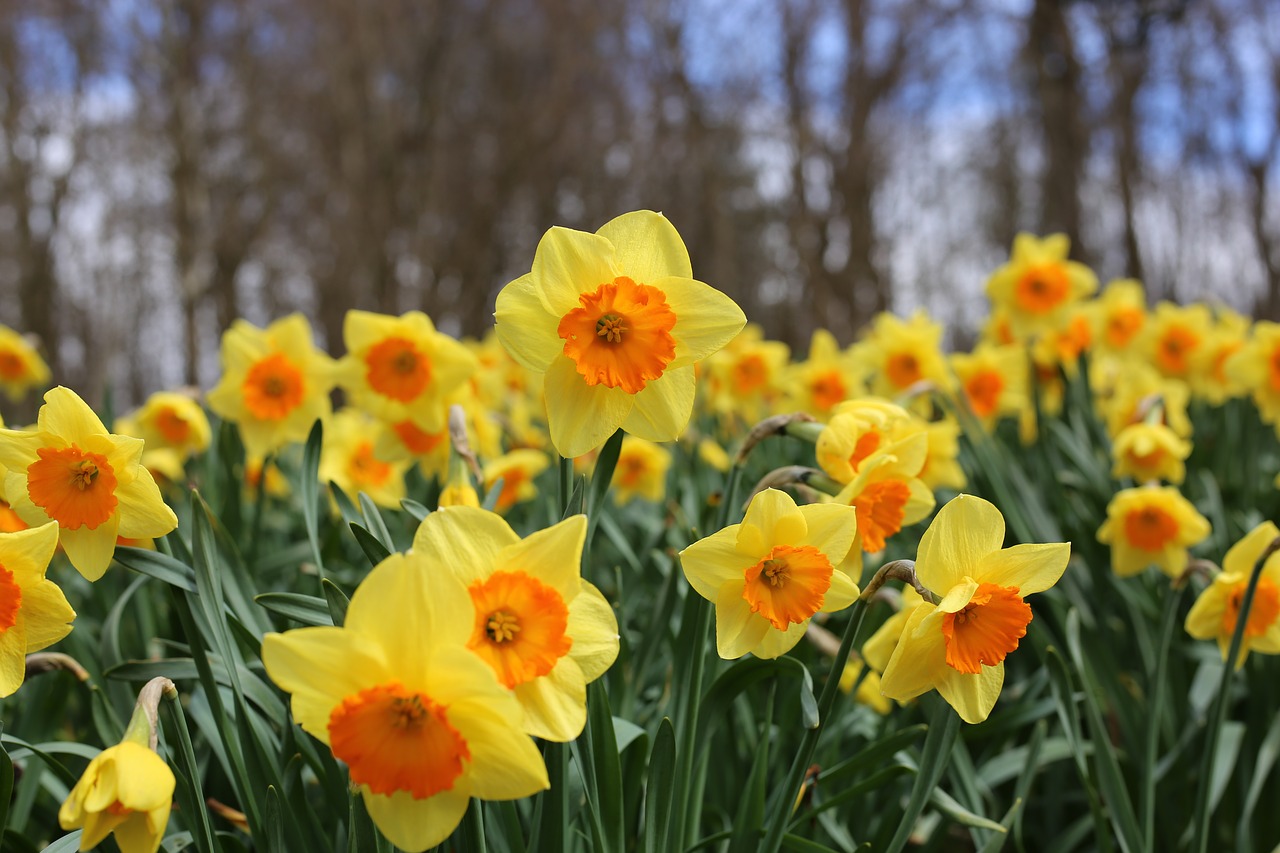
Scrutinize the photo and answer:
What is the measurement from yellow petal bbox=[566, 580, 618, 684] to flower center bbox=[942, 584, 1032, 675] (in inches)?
13.6

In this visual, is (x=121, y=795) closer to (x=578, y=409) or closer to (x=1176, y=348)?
(x=578, y=409)

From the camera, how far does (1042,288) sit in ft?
10.4

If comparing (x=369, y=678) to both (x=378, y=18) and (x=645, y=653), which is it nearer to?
(x=645, y=653)

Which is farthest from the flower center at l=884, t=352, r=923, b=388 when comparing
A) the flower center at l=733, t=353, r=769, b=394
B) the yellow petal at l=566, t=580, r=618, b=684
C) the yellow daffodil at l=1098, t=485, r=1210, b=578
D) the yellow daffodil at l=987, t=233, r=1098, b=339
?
the yellow petal at l=566, t=580, r=618, b=684

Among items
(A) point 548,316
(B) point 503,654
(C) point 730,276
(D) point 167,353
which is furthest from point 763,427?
(D) point 167,353

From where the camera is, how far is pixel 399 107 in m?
8.81

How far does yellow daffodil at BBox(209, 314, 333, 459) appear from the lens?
2.13m

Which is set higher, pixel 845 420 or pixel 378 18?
pixel 378 18

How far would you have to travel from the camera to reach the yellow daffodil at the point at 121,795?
83 cm

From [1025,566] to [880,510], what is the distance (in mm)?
267

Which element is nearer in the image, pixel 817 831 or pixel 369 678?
pixel 369 678

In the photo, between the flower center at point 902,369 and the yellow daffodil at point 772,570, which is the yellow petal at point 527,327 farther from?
the flower center at point 902,369

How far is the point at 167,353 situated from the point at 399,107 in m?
17.0

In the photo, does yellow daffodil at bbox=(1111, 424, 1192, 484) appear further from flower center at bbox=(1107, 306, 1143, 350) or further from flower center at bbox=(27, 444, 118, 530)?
flower center at bbox=(27, 444, 118, 530)
